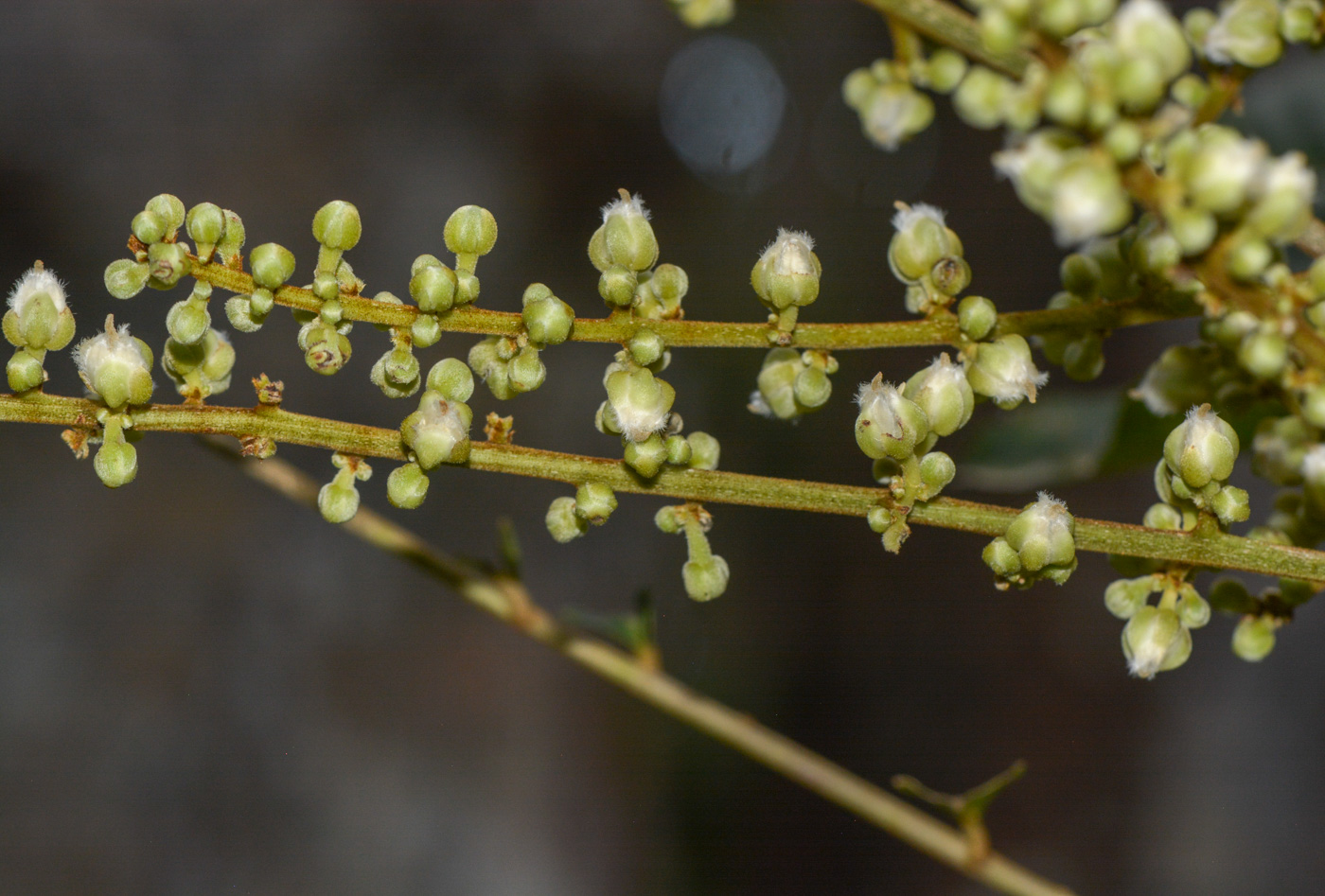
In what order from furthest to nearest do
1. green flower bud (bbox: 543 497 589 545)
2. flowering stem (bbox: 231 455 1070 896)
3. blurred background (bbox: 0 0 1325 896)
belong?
blurred background (bbox: 0 0 1325 896) < flowering stem (bbox: 231 455 1070 896) < green flower bud (bbox: 543 497 589 545)

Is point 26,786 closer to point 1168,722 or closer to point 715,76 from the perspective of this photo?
point 715,76

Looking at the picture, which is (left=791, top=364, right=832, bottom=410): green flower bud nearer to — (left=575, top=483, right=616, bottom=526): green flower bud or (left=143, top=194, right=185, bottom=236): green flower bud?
(left=575, top=483, right=616, bottom=526): green flower bud

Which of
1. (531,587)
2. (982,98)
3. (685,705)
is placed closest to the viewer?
(982,98)

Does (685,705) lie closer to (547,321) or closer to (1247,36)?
(547,321)

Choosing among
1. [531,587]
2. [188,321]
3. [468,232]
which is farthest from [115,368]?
Result: [531,587]

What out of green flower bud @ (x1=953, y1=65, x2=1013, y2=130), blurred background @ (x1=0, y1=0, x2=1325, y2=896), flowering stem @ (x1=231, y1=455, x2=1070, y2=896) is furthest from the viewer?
blurred background @ (x1=0, y1=0, x2=1325, y2=896)

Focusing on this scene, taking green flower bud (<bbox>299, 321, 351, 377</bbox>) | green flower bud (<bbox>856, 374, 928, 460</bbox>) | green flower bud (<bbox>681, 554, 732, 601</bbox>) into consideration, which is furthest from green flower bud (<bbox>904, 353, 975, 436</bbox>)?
green flower bud (<bbox>299, 321, 351, 377</bbox>)
